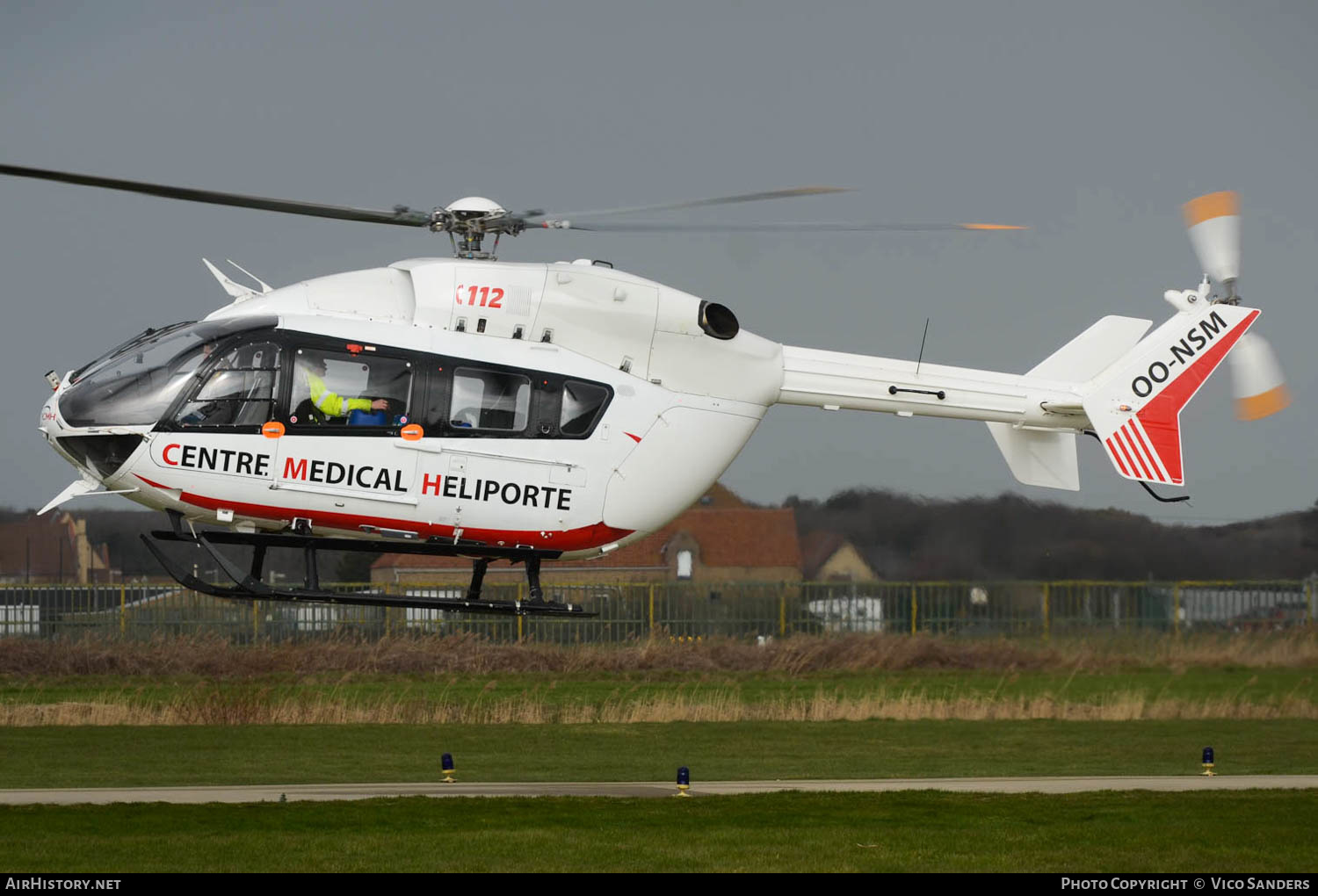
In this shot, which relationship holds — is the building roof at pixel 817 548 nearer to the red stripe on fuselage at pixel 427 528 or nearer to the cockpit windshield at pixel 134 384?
the red stripe on fuselage at pixel 427 528

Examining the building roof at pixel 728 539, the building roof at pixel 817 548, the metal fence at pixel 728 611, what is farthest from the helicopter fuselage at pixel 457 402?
the building roof at pixel 728 539

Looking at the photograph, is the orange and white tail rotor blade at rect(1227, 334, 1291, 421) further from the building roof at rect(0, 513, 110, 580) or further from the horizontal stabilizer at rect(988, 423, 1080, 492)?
the building roof at rect(0, 513, 110, 580)

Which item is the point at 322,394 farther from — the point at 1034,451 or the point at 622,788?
the point at 1034,451

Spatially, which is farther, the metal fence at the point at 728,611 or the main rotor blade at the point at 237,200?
the metal fence at the point at 728,611

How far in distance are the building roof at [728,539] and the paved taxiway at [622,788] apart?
18432mm

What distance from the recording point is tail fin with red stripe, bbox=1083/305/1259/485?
20.0m

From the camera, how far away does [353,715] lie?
101ft

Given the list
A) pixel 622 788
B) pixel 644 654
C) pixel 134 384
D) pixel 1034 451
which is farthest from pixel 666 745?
pixel 134 384

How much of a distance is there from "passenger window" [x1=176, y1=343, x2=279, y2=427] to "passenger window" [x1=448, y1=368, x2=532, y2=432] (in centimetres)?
191

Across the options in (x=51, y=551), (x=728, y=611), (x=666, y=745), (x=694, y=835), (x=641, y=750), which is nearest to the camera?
(x=694, y=835)

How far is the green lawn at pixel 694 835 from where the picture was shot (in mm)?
16297

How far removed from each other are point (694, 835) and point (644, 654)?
22985 mm

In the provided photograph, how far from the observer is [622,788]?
22641mm

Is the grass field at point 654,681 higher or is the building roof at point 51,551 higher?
the building roof at point 51,551
